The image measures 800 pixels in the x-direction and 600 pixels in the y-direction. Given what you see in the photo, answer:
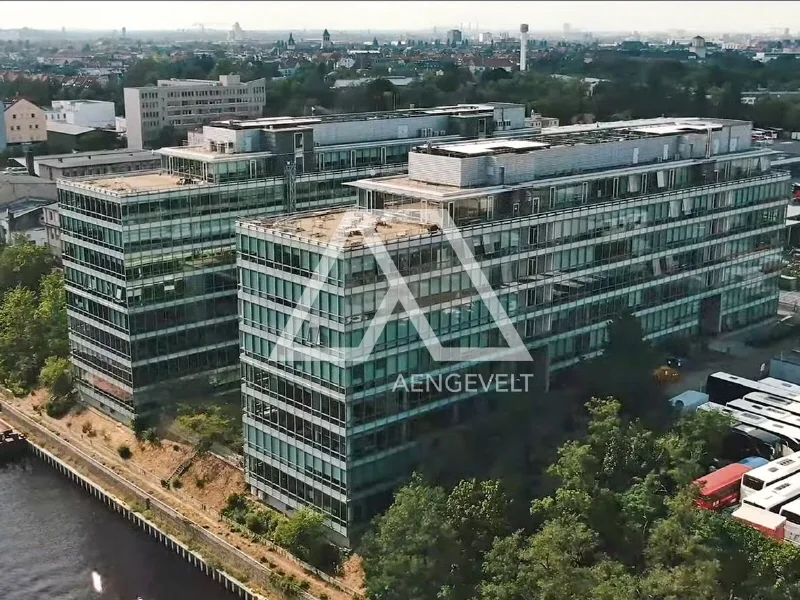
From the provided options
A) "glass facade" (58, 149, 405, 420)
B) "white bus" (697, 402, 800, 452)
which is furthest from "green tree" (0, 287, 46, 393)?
"white bus" (697, 402, 800, 452)

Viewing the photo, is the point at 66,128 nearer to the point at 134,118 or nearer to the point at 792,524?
the point at 134,118

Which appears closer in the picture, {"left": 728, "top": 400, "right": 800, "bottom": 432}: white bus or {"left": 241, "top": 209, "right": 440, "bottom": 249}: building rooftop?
{"left": 241, "top": 209, "right": 440, "bottom": 249}: building rooftop

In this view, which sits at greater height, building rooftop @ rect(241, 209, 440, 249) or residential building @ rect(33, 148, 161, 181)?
building rooftop @ rect(241, 209, 440, 249)

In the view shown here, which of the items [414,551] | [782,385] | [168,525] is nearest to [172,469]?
[168,525]

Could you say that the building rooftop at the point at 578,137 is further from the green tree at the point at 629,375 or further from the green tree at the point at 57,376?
the green tree at the point at 57,376

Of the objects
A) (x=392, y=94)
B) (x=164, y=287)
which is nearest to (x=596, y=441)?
(x=164, y=287)

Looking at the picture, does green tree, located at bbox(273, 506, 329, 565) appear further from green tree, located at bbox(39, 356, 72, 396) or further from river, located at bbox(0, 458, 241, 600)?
Answer: green tree, located at bbox(39, 356, 72, 396)
